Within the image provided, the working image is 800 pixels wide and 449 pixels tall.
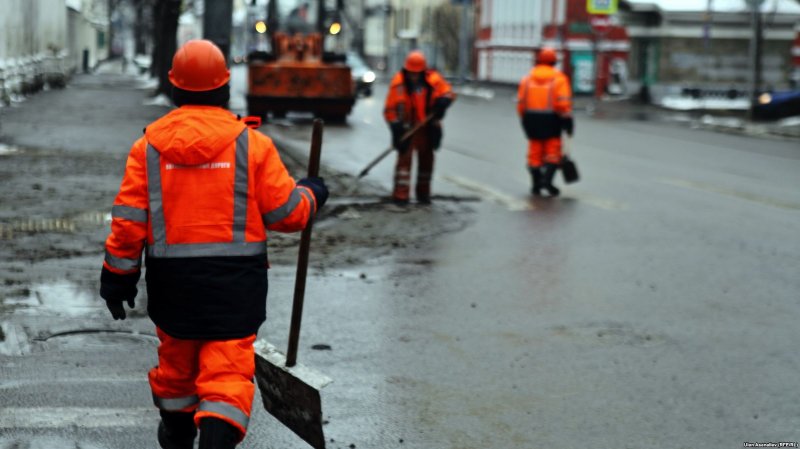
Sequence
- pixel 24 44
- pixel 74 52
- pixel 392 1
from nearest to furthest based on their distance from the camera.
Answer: pixel 24 44 < pixel 74 52 < pixel 392 1

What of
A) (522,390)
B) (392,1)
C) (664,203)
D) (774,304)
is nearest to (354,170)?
(664,203)

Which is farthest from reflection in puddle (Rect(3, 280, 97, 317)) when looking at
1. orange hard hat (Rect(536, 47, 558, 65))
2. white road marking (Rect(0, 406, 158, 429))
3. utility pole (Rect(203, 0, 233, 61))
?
utility pole (Rect(203, 0, 233, 61))

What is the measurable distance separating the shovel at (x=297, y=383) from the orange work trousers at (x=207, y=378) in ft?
1.73

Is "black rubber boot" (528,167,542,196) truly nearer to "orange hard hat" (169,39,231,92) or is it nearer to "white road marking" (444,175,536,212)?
"white road marking" (444,175,536,212)

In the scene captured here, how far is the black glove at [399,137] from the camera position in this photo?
13758mm

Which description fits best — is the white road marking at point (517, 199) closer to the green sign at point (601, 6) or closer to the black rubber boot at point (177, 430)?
the black rubber boot at point (177, 430)

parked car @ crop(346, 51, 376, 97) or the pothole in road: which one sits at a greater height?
parked car @ crop(346, 51, 376, 97)

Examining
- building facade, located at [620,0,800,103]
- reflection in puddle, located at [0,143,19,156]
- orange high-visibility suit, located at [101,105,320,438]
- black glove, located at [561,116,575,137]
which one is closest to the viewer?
orange high-visibility suit, located at [101,105,320,438]

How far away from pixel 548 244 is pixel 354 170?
662 cm

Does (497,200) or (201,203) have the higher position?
(201,203)

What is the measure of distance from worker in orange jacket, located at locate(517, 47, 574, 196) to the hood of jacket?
1046 centimetres

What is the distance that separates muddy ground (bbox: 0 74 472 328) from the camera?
9977 millimetres

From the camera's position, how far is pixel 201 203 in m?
4.75

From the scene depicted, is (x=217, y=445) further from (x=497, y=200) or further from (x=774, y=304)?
(x=497, y=200)
